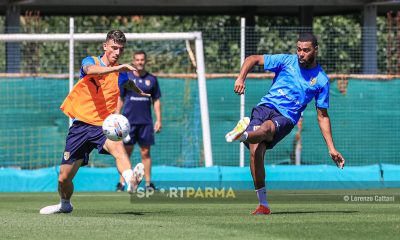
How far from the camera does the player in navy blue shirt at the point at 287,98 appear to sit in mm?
10742

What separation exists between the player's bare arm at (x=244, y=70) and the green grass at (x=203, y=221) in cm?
130

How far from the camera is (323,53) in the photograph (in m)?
22.7

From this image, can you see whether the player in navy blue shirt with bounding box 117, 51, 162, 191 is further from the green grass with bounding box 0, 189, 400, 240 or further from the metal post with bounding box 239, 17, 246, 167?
the green grass with bounding box 0, 189, 400, 240

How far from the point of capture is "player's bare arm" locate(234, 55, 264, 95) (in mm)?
10148

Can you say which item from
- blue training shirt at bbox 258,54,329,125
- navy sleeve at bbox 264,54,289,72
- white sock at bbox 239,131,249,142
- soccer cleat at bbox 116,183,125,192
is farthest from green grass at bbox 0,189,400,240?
soccer cleat at bbox 116,183,125,192

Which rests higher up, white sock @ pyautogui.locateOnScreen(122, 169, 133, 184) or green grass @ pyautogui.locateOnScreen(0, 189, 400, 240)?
white sock @ pyautogui.locateOnScreen(122, 169, 133, 184)

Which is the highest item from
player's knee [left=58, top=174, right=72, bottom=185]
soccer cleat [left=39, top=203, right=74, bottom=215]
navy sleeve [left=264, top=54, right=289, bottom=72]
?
navy sleeve [left=264, top=54, right=289, bottom=72]

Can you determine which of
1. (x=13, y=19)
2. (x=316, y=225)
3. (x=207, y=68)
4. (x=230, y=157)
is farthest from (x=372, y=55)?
(x=316, y=225)

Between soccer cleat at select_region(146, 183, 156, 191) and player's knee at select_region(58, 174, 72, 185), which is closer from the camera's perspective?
player's knee at select_region(58, 174, 72, 185)

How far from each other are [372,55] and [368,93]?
52.8 inches

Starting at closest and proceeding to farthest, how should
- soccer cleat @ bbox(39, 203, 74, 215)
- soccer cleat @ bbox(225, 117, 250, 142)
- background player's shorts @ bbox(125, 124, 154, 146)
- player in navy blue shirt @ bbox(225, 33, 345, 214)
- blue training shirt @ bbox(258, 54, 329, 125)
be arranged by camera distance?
soccer cleat @ bbox(225, 117, 250, 142)
player in navy blue shirt @ bbox(225, 33, 345, 214)
blue training shirt @ bbox(258, 54, 329, 125)
soccer cleat @ bbox(39, 203, 74, 215)
background player's shorts @ bbox(125, 124, 154, 146)

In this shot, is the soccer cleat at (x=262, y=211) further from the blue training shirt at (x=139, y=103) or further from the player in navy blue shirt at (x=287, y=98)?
the blue training shirt at (x=139, y=103)

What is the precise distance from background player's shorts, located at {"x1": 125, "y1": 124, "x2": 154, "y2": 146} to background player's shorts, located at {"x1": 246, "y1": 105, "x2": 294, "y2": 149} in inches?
243

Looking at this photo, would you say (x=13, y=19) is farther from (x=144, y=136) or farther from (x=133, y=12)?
(x=144, y=136)
